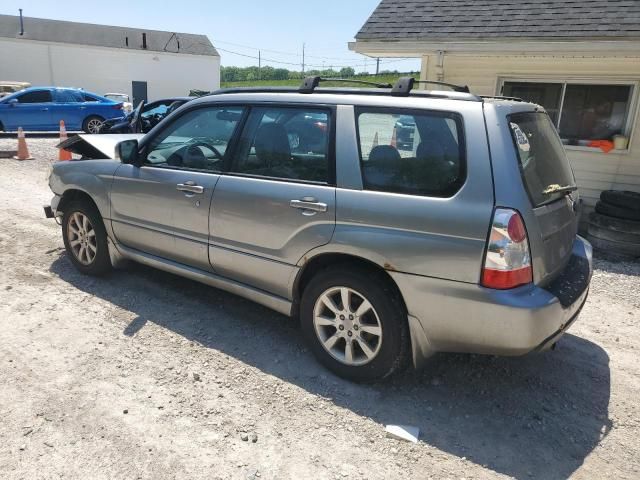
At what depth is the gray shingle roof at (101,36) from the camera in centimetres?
3562

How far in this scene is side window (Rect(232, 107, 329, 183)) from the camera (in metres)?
3.26

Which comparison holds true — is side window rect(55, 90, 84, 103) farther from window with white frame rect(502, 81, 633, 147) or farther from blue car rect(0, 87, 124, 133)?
window with white frame rect(502, 81, 633, 147)

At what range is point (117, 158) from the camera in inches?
176

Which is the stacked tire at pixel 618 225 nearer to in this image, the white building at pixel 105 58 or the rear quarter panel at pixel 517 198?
the rear quarter panel at pixel 517 198

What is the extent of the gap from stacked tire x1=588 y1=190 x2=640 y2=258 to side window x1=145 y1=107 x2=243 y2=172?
16.1 feet

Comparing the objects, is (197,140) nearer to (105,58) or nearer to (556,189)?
(556,189)

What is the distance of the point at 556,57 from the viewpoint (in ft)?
23.9

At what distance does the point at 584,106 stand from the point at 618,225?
2.31m

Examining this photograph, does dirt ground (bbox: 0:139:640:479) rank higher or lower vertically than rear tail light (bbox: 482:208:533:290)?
lower

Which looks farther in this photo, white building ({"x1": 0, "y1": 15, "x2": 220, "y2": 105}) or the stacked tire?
white building ({"x1": 0, "y1": 15, "x2": 220, "y2": 105})

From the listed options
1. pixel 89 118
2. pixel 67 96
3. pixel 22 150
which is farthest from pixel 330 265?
pixel 67 96

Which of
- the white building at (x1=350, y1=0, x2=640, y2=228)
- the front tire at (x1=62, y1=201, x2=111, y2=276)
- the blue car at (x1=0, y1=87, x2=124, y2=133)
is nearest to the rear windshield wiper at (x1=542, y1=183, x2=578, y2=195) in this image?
the front tire at (x1=62, y1=201, x2=111, y2=276)

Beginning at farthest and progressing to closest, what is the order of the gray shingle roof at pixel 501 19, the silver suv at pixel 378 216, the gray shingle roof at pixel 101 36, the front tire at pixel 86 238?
the gray shingle roof at pixel 101 36 < the gray shingle roof at pixel 501 19 < the front tire at pixel 86 238 < the silver suv at pixel 378 216

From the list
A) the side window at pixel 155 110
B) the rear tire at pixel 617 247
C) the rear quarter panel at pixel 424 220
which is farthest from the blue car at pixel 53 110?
the rear quarter panel at pixel 424 220
